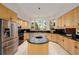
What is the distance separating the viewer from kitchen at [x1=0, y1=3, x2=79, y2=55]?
3.39m

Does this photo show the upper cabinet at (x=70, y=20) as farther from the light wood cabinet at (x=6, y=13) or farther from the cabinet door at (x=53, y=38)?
the light wood cabinet at (x=6, y=13)

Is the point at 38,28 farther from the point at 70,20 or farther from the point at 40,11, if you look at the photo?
the point at 70,20

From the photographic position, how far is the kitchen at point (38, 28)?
339cm

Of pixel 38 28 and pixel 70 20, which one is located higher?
pixel 70 20

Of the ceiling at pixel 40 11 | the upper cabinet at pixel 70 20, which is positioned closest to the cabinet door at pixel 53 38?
the upper cabinet at pixel 70 20

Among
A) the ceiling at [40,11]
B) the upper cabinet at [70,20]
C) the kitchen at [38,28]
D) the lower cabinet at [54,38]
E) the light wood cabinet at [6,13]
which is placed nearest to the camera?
the light wood cabinet at [6,13]

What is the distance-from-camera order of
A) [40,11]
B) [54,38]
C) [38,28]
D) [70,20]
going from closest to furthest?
[70,20], [38,28], [40,11], [54,38]

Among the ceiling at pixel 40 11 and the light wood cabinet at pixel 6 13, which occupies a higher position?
the ceiling at pixel 40 11

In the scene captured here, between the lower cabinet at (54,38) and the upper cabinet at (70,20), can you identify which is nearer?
the upper cabinet at (70,20)

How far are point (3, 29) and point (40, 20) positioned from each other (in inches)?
79.9

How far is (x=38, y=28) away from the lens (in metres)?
4.85

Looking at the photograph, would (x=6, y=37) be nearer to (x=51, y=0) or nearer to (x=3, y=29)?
(x=3, y=29)

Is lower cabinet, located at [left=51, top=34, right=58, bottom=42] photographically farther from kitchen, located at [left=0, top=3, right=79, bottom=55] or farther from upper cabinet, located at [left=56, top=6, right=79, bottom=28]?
upper cabinet, located at [left=56, top=6, right=79, bottom=28]

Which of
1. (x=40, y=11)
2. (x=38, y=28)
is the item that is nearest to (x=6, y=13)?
(x=38, y=28)
